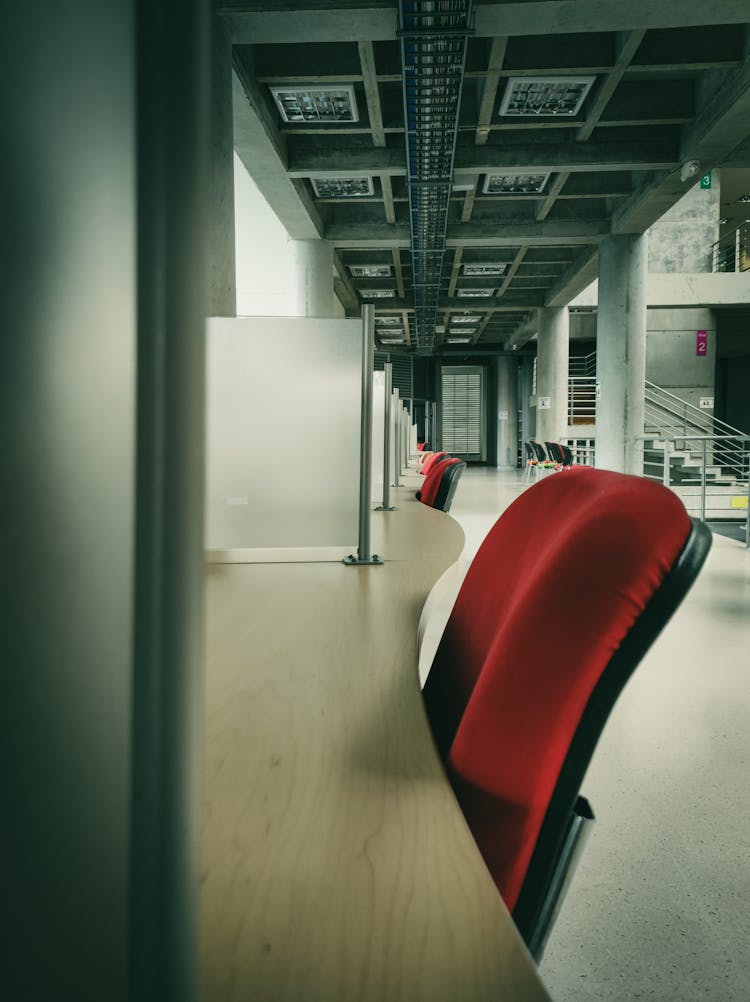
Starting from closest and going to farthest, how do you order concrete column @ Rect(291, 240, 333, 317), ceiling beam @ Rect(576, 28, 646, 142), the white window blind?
ceiling beam @ Rect(576, 28, 646, 142) < concrete column @ Rect(291, 240, 333, 317) < the white window blind

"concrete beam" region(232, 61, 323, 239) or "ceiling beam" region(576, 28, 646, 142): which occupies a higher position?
"ceiling beam" region(576, 28, 646, 142)

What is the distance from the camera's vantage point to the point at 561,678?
2.09ft

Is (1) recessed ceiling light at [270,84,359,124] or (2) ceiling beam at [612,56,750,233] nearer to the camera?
(2) ceiling beam at [612,56,750,233]

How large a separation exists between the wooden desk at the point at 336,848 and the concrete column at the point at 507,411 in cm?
2146

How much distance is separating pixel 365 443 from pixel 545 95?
5.56 meters

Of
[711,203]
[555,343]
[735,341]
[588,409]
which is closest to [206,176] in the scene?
[555,343]

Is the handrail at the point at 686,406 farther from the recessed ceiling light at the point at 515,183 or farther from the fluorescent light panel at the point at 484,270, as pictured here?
the recessed ceiling light at the point at 515,183

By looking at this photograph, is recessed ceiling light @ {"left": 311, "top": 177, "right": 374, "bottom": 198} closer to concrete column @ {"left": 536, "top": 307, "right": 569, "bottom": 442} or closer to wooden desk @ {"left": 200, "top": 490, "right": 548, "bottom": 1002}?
concrete column @ {"left": 536, "top": 307, "right": 569, "bottom": 442}

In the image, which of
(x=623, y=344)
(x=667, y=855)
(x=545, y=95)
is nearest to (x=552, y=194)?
(x=623, y=344)

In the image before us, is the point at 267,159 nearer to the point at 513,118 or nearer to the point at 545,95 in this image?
the point at 513,118

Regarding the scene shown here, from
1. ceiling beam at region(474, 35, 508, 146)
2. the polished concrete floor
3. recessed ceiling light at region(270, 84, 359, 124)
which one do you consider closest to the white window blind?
ceiling beam at region(474, 35, 508, 146)

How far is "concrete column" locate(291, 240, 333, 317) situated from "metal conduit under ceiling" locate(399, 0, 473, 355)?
1211 mm

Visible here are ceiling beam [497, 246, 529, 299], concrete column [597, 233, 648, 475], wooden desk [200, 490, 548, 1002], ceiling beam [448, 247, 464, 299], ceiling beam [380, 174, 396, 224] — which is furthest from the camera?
ceiling beam [448, 247, 464, 299]

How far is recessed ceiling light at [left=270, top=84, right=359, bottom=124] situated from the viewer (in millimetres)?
6070
